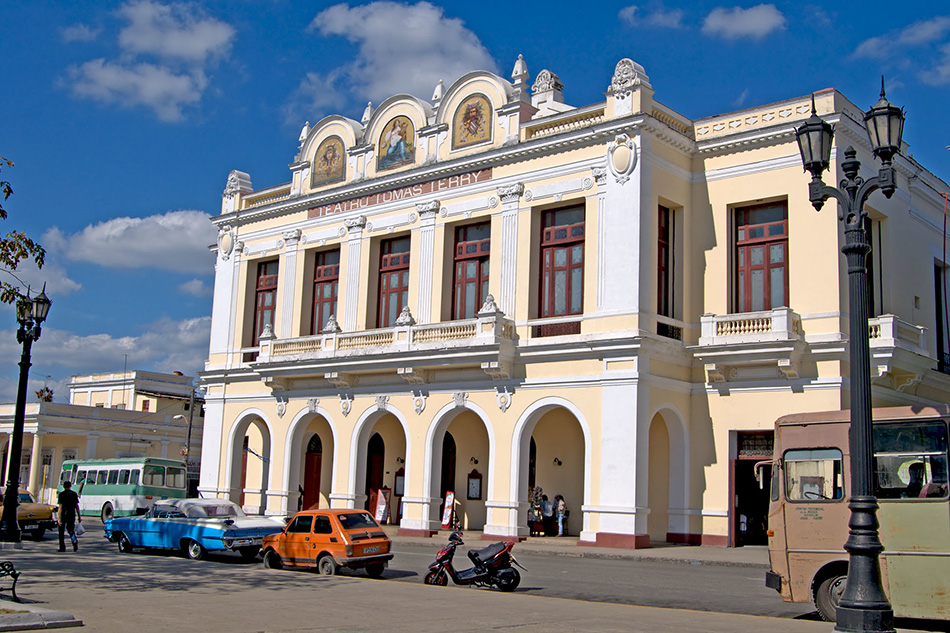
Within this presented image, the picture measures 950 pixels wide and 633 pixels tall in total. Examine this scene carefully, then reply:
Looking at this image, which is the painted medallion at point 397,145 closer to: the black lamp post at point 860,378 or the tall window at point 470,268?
the tall window at point 470,268

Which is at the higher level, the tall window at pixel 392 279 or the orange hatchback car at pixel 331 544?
the tall window at pixel 392 279

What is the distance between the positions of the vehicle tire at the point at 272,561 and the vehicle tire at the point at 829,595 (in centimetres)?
1126

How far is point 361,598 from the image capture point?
14719 mm

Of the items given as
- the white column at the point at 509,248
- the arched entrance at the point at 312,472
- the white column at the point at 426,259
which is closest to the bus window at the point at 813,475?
the white column at the point at 509,248

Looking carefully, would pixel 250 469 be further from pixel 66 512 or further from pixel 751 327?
pixel 751 327

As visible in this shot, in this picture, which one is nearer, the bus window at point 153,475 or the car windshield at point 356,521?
the car windshield at point 356,521

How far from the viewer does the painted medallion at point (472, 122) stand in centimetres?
2995

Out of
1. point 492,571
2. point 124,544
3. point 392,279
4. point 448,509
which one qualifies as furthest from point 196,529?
point 392,279

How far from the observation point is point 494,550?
55.2 feet

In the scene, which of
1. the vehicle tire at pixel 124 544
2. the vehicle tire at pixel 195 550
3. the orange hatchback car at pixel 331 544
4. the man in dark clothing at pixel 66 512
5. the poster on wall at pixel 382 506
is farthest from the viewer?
the poster on wall at pixel 382 506

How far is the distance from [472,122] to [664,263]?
25.7 ft

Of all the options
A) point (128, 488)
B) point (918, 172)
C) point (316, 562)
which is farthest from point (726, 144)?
point (128, 488)

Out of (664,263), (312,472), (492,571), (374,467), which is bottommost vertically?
(492,571)

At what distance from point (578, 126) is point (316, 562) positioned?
588 inches
